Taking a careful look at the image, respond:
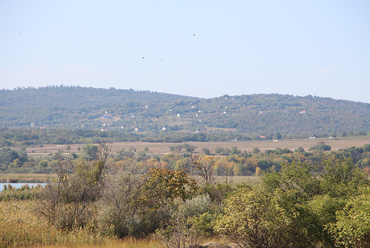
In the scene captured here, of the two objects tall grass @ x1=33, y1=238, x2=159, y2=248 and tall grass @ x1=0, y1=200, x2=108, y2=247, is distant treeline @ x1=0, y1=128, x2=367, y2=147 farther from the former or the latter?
tall grass @ x1=33, y1=238, x2=159, y2=248

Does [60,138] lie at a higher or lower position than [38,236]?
lower

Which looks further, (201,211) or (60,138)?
(60,138)

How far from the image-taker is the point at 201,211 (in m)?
14.4

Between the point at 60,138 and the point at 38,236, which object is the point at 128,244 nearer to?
the point at 38,236

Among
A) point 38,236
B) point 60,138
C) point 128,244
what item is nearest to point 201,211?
point 128,244

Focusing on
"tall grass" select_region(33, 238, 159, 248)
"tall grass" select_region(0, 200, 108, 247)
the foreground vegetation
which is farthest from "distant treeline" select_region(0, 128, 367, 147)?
"tall grass" select_region(33, 238, 159, 248)

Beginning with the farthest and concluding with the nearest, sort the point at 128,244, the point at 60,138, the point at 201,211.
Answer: the point at 60,138
the point at 201,211
the point at 128,244

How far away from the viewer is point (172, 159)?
3607 inches

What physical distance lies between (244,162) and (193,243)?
7528cm

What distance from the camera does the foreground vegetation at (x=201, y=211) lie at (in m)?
10.5

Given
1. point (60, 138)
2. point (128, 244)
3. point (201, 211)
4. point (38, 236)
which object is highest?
point (201, 211)

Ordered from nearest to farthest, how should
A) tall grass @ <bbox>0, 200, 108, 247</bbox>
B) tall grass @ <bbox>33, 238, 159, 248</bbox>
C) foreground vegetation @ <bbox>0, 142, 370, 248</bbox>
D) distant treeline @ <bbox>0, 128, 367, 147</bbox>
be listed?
foreground vegetation @ <bbox>0, 142, 370, 248</bbox> → tall grass @ <bbox>33, 238, 159, 248</bbox> → tall grass @ <bbox>0, 200, 108, 247</bbox> → distant treeline @ <bbox>0, 128, 367, 147</bbox>

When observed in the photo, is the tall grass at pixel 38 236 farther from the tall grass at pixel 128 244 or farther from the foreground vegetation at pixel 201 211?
the tall grass at pixel 128 244

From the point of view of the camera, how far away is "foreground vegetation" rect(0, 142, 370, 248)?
10.5m
